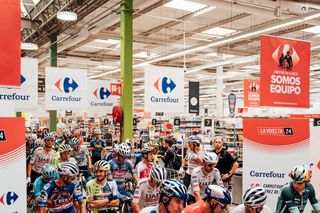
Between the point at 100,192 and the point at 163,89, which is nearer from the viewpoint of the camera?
the point at 100,192

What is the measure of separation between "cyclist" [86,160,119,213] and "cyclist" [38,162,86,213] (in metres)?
0.21

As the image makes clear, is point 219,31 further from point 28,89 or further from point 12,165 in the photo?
point 12,165

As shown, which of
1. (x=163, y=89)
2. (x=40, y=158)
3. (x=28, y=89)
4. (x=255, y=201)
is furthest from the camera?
(x=163, y=89)

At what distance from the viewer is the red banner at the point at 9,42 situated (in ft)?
12.3

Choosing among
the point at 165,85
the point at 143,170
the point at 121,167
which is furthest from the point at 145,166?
the point at 165,85

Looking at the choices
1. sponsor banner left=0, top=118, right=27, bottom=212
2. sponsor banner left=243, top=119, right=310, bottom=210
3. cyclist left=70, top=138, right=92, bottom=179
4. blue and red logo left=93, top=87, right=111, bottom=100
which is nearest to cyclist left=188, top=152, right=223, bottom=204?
sponsor banner left=243, top=119, right=310, bottom=210

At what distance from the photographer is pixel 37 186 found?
5.78 meters

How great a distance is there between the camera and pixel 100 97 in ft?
46.5

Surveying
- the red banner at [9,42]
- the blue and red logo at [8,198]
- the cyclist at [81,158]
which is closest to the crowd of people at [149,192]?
the blue and red logo at [8,198]

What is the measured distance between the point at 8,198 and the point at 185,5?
10.8m

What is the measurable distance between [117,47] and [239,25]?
288 inches

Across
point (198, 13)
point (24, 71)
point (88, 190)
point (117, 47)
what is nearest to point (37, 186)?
point (88, 190)

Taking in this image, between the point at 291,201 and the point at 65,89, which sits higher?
the point at 65,89

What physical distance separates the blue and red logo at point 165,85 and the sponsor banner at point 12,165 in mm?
6900
